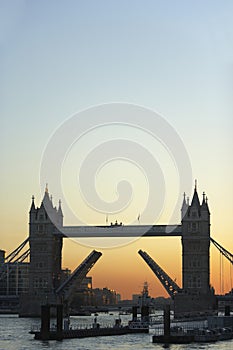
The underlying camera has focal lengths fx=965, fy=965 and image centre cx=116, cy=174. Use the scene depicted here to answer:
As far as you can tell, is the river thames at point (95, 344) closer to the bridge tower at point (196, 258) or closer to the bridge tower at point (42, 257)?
the bridge tower at point (196, 258)

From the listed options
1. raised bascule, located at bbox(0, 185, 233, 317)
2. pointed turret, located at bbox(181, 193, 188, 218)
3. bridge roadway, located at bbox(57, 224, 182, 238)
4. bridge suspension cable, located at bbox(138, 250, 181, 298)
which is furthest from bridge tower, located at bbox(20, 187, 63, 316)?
pointed turret, located at bbox(181, 193, 188, 218)

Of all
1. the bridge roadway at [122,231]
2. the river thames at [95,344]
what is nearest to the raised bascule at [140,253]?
the bridge roadway at [122,231]

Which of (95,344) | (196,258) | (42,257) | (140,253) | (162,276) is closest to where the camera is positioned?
(95,344)

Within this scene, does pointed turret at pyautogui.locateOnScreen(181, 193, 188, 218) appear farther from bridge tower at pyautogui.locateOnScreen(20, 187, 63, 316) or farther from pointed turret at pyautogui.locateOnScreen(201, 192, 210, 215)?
bridge tower at pyautogui.locateOnScreen(20, 187, 63, 316)

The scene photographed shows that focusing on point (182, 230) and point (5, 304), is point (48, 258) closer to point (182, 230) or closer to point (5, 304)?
point (182, 230)

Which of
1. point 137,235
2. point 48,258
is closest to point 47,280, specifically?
point 48,258

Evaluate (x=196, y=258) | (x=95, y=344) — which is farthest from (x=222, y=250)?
(x=95, y=344)

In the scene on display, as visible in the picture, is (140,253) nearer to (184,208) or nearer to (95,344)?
(184,208)
